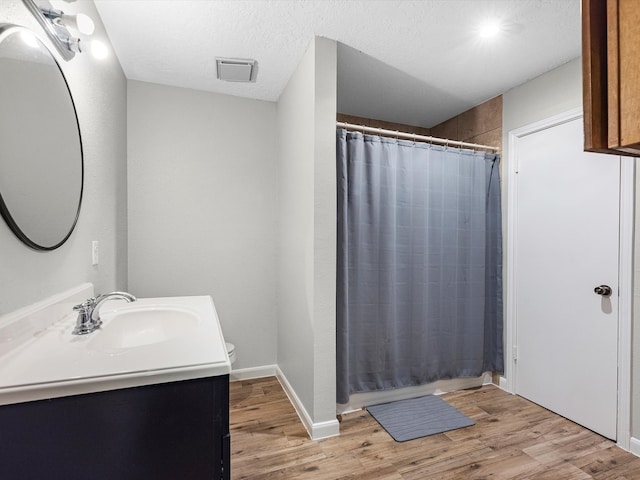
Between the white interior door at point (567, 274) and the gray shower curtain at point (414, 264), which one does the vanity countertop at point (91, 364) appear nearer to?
the gray shower curtain at point (414, 264)

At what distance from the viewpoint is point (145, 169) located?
2.56m

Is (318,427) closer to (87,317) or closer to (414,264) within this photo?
(414,264)

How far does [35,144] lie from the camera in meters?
1.10

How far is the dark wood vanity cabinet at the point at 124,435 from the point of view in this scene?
0.70 m

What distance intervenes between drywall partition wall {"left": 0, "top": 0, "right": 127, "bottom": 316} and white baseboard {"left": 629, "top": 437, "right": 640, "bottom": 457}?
9.79 ft

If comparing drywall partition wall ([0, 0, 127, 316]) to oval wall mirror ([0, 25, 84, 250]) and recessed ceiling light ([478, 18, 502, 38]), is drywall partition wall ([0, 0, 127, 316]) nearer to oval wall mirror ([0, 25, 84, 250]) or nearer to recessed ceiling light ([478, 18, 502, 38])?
oval wall mirror ([0, 25, 84, 250])

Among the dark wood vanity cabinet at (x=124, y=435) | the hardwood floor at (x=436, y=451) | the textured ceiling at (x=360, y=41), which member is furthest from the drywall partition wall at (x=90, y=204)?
the hardwood floor at (x=436, y=451)

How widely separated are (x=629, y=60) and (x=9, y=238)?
1.41m

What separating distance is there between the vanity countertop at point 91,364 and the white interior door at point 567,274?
2.31 m

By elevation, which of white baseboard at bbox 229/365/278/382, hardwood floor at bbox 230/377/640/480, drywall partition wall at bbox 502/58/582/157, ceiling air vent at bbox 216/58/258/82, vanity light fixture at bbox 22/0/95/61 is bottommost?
hardwood floor at bbox 230/377/640/480

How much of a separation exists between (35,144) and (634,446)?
3214 millimetres

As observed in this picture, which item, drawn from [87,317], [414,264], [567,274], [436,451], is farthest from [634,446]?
[87,317]

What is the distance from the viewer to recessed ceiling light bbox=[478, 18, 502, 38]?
73.2 inches

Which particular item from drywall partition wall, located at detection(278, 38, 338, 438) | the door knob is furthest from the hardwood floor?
the door knob
